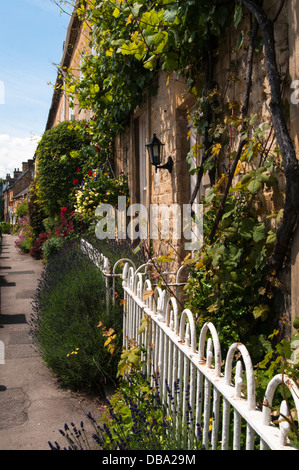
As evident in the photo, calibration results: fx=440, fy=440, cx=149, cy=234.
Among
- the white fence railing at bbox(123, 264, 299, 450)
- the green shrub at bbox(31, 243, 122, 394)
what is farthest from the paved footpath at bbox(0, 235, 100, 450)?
the white fence railing at bbox(123, 264, 299, 450)

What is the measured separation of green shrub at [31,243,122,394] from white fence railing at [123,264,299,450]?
30 cm

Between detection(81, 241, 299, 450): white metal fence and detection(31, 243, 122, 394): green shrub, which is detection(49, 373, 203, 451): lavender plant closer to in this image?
detection(81, 241, 299, 450): white metal fence

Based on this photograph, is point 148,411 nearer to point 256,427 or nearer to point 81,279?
point 256,427

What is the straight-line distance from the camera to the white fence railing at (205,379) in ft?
5.05

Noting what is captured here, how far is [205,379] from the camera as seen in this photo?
1999 mm

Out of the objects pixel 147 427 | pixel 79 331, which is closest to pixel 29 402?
pixel 79 331

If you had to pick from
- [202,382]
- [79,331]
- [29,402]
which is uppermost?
[202,382]

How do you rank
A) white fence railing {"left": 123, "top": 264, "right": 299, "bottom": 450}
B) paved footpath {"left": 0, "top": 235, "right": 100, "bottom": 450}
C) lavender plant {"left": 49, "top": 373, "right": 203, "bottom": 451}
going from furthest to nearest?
1. paved footpath {"left": 0, "top": 235, "right": 100, "bottom": 450}
2. lavender plant {"left": 49, "top": 373, "right": 203, "bottom": 451}
3. white fence railing {"left": 123, "top": 264, "right": 299, "bottom": 450}

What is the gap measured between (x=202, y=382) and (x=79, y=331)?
231 cm

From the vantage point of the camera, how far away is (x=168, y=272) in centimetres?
501

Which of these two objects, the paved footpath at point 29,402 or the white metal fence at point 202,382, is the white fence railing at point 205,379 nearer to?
the white metal fence at point 202,382

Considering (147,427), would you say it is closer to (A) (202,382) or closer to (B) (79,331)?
(A) (202,382)

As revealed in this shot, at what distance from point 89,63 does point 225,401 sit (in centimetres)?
658

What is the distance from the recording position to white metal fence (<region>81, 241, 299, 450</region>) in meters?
1.55
